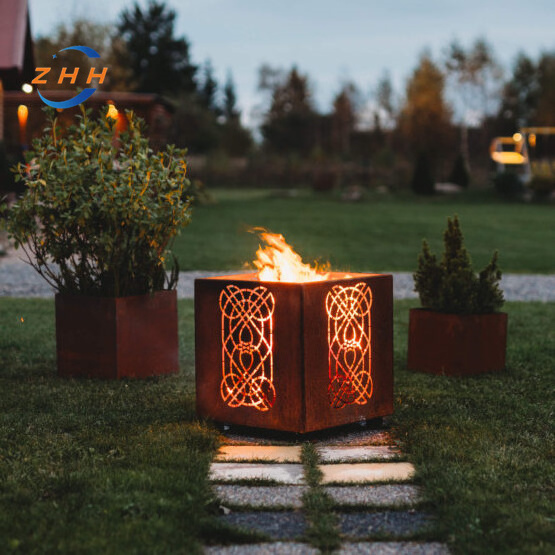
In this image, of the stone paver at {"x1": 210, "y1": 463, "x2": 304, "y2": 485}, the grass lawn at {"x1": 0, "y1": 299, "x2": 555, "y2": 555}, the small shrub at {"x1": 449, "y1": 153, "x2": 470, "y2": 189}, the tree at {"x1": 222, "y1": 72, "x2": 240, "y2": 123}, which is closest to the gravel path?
the grass lawn at {"x1": 0, "y1": 299, "x2": 555, "y2": 555}

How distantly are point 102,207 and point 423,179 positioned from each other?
2663 cm

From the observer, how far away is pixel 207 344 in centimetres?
403

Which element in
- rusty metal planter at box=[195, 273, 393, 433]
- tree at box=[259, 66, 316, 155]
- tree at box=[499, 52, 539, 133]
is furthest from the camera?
tree at box=[259, 66, 316, 155]

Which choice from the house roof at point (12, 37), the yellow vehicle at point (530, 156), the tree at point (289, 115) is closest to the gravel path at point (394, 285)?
the house roof at point (12, 37)

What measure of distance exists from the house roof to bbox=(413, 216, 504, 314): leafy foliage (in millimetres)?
9813

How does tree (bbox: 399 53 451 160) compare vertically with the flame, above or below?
above

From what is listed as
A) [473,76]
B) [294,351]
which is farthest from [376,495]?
[473,76]

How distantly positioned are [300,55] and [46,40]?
96.9 ft

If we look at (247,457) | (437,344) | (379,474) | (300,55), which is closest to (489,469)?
(379,474)

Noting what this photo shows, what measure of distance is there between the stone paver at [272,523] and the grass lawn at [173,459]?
0.09 metres

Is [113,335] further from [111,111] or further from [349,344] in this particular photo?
[349,344]

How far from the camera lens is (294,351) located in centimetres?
373

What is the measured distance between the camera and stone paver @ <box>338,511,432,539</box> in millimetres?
2691

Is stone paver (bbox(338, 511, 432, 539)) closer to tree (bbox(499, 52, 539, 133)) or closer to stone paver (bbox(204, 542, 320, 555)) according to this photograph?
stone paver (bbox(204, 542, 320, 555))
